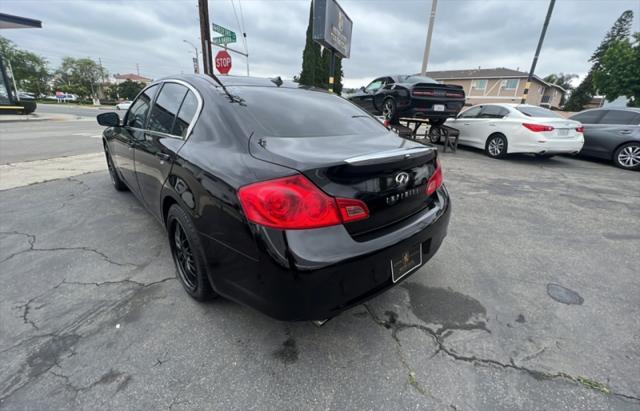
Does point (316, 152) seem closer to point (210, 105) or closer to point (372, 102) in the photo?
point (210, 105)

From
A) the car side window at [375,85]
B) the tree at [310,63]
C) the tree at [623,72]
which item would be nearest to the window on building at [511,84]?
the tree at [623,72]

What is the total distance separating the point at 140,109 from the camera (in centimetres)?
313

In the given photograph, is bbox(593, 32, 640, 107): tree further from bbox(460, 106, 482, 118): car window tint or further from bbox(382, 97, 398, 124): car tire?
bbox(382, 97, 398, 124): car tire

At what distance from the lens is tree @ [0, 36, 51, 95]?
169 ft

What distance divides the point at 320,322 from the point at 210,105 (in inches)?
60.9

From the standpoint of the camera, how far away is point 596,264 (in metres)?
2.82

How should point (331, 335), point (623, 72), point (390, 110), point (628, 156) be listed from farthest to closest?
point (623, 72)
point (390, 110)
point (628, 156)
point (331, 335)

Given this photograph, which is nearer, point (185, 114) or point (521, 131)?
point (185, 114)

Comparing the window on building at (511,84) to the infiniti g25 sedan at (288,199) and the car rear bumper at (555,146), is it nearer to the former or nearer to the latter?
the car rear bumper at (555,146)

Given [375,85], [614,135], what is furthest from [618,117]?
[375,85]

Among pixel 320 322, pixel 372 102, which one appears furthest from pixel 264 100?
pixel 372 102

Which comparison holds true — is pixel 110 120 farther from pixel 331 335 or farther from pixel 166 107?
pixel 331 335

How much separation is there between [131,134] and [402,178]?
2805mm

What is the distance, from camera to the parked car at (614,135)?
7164 millimetres
